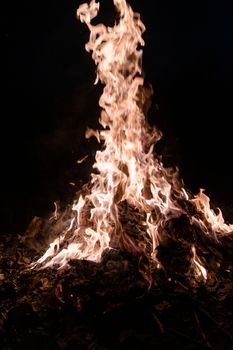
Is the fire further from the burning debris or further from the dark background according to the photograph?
the dark background

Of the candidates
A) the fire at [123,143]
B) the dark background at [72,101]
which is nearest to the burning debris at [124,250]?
the fire at [123,143]

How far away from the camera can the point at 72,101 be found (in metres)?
10.8

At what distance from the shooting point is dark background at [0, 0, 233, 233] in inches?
382

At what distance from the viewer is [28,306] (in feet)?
13.8

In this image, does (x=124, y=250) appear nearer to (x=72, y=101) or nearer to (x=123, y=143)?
(x=123, y=143)

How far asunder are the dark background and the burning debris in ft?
11.7

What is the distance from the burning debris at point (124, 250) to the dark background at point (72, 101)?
3.57 metres

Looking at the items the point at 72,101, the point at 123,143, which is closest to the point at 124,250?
the point at 123,143

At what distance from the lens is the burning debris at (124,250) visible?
3.88m

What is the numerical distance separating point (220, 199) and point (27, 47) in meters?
7.07

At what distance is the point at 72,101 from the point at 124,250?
6.93 metres

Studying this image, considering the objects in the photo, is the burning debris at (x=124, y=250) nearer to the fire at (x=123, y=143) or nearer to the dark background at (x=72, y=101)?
the fire at (x=123, y=143)

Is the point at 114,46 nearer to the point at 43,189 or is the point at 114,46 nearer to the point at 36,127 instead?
the point at 43,189

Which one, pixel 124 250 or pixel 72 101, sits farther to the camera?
pixel 72 101
